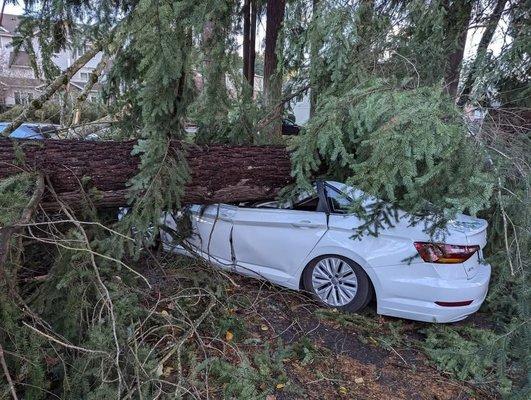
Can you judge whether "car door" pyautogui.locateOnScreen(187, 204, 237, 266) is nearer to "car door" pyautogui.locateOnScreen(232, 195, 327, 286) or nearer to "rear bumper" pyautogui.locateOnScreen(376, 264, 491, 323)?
"car door" pyautogui.locateOnScreen(232, 195, 327, 286)

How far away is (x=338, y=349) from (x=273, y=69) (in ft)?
18.8

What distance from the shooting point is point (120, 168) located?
391cm

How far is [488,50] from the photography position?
212 inches

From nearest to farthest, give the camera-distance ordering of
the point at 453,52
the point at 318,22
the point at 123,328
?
the point at 123,328 < the point at 318,22 < the point at 453,52

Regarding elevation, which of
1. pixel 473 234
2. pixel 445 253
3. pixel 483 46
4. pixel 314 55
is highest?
pixel 483 46

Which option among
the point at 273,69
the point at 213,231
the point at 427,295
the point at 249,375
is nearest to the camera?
the point at 249,375

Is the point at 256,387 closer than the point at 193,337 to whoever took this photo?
Yes

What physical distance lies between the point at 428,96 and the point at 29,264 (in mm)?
3612

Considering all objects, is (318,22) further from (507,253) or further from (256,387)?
(256,387)

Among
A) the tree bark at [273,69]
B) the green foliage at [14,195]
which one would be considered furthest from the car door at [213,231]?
the green foliage at [14,195]

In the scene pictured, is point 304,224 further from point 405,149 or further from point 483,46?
point 483,46

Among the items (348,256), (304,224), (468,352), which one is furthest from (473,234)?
(304,224)

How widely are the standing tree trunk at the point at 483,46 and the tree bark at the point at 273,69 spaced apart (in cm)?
239

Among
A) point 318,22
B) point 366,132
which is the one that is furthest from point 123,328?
point 318,22
